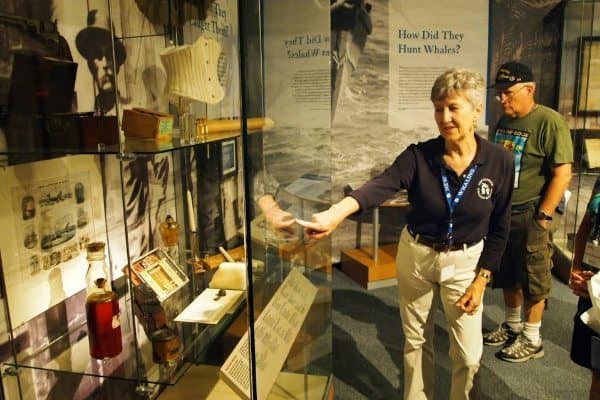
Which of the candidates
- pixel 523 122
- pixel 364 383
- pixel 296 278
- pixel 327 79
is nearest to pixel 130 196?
pixel 296 278

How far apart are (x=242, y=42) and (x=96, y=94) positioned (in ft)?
2.47

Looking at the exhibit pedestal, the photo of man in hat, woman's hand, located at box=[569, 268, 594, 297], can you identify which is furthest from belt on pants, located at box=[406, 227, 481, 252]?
the exhibit pedestal

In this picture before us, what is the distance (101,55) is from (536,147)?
206 cm

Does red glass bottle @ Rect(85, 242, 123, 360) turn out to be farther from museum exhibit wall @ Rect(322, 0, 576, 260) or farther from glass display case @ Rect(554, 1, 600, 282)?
glass display case @ Rect(554, 1, 600, 282)

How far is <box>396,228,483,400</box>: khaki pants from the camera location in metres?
1.95

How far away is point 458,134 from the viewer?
1.82 meters

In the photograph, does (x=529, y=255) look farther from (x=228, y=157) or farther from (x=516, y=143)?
(x=228, y=157)

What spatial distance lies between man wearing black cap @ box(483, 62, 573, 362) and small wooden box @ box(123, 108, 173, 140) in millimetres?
1921

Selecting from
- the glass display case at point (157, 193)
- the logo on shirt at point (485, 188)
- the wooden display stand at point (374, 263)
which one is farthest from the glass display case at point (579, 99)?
the glass display case at point (157, 193)

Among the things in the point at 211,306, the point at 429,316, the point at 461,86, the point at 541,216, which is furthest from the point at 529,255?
the point at 211,306

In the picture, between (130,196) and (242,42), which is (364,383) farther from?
(242,42)

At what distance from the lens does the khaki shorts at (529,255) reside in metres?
2.67

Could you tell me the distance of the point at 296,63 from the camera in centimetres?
137

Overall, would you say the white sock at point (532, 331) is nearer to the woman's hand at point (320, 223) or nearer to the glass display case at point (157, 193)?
the glass display case at point (157, 193)
